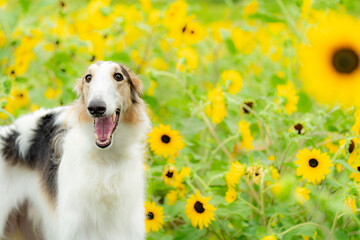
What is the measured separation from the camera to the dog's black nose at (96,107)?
252 cm

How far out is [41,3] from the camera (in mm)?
3973

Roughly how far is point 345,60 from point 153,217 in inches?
68.1

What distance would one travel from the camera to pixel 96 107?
2516 millimetres

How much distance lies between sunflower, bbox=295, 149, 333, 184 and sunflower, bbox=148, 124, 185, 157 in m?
0.75

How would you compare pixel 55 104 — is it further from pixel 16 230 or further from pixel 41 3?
pixel 16 230

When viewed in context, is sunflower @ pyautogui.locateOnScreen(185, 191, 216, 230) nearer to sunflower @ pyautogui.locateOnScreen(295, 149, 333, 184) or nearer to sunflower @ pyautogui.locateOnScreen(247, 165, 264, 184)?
sunflower @ pyautogui.locateOnScreen(247, 165, 264, 184)

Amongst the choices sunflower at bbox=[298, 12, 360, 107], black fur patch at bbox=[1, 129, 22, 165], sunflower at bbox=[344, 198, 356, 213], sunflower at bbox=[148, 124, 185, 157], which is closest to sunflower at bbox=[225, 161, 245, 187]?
sunflower at bbox=[148, 124, 185, 157]

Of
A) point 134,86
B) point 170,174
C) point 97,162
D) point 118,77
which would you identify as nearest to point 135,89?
point 134,86

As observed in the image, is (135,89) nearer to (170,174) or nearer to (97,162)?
(97,162)

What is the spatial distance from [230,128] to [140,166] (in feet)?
2.76

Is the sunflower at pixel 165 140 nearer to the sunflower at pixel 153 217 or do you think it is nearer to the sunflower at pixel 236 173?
the sunflower at pixel 153 217

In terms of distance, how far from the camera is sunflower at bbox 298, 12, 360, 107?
175 cm

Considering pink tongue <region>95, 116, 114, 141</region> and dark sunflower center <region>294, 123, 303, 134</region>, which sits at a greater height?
pink tongue <region>95, 116, 114, 141</region>

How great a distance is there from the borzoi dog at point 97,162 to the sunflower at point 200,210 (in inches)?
10.3
